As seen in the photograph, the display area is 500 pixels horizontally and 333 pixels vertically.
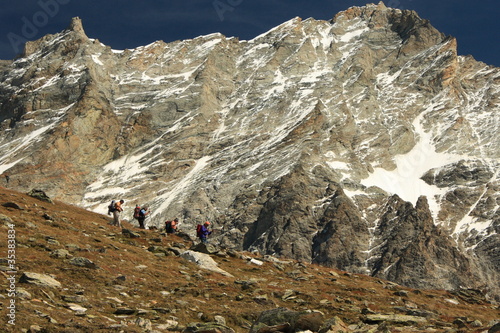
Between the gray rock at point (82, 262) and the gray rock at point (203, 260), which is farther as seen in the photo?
the gray rock at point (203, 260)

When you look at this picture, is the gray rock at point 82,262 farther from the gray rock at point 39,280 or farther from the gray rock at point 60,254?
the gray rock at point 39,280

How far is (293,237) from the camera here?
589ft

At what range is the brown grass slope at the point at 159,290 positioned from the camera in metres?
20.9

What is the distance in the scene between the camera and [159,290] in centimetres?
2611

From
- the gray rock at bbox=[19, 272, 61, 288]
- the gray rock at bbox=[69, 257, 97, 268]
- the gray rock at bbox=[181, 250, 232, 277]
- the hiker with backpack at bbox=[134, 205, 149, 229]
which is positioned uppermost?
the hiker with backpack at bbox=[134, 205, 149, 229]

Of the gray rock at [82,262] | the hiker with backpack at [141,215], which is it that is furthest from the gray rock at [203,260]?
the hiker with backpack at [141,215]

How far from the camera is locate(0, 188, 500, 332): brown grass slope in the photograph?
68.6 ft

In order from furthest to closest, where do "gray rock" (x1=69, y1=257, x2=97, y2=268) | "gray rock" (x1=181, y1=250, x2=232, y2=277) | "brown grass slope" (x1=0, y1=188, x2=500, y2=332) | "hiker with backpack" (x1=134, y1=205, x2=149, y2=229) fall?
"hiker with backpack" (x1=134, y1=205, x2=149, y2=229)
"gray rock" (x1=181, y1=250, x2=232, y2=277)
"gray rock" (x1=69, y1=257, x2=97, y2=268)
"brown grass slope" (x1=0, y1=188, x2=500, y2=332)

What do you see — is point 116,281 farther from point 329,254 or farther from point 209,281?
point 329,254

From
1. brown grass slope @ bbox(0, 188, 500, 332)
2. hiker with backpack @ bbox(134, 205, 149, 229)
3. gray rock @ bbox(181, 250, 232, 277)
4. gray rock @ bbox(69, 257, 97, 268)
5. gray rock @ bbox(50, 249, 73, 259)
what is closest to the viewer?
brown grass slope @ bbox(0, 188, 500, 332)

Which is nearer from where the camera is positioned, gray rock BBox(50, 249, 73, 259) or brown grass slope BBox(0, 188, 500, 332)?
brown grass slope BBox(0, 188, 500, 332)

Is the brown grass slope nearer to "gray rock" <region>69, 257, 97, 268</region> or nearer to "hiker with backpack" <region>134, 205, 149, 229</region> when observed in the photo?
"gray rock" <region>69, 257, 97, 268</region>

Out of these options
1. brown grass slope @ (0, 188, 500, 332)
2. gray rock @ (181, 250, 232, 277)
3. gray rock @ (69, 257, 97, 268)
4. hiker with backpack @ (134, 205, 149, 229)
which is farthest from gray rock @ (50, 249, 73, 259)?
hiker with backpack @ (134, 205, 149, 229)

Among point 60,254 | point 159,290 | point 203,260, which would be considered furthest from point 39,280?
point 203,260
